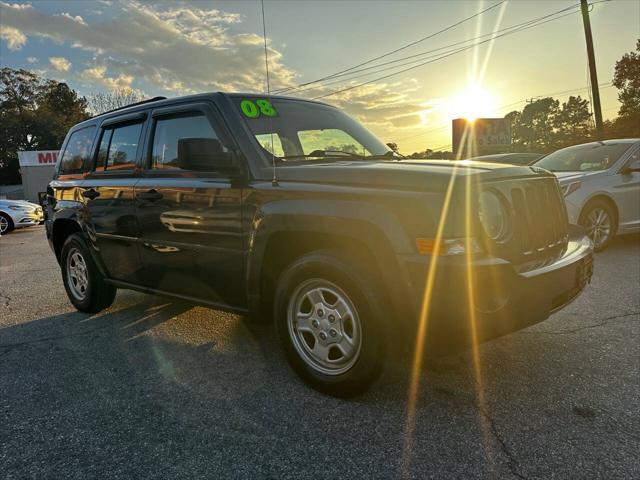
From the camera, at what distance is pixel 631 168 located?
7.00 metres

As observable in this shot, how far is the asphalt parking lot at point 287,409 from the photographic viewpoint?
7.28 ft

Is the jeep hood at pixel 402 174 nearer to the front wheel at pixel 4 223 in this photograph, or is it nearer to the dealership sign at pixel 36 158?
the front wheel at pixel 4 223

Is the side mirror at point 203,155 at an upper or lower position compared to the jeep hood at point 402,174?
upper

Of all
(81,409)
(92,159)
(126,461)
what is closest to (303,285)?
(126,461)

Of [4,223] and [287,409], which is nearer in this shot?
[287,409]

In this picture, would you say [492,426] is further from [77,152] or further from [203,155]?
[77,152]

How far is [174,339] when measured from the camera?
3.98 metres

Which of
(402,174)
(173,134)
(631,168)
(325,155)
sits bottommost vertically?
(631,168)

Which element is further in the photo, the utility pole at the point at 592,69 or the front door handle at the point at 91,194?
the utility pole at the point at 592,69

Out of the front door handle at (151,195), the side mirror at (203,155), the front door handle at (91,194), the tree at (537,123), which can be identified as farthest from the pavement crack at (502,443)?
the tree at (537,123)

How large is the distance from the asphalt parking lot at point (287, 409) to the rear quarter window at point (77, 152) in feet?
5.42

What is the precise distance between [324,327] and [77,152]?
3.53 m

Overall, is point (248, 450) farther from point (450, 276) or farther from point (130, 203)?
point (130, 203)

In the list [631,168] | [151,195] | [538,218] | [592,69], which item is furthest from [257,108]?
[592,69]
